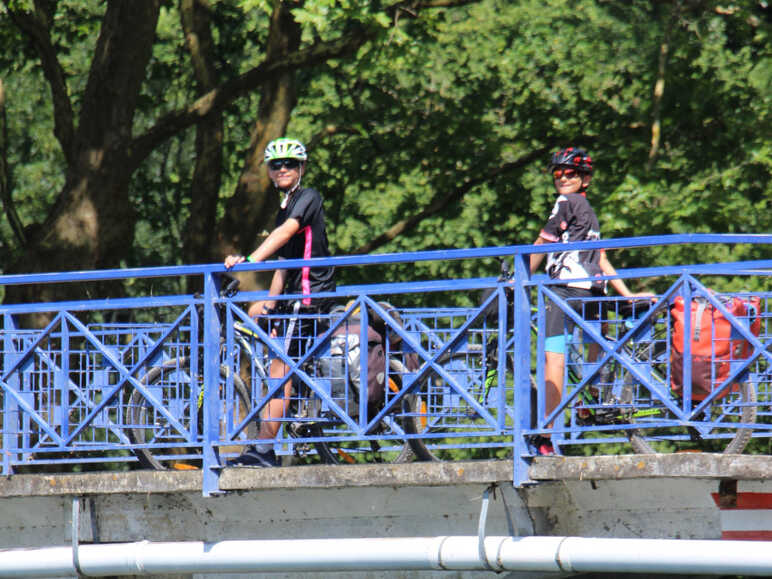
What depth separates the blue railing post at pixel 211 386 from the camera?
25.3ft

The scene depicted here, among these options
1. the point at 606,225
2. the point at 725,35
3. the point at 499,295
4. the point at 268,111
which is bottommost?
the point at 499,295

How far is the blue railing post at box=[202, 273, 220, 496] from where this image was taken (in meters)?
7.72

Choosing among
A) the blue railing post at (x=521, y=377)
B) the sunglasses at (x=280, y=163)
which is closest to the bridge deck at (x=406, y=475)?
the blue railing post at (x=521, y=377)

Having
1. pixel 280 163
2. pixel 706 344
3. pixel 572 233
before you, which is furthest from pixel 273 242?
pixel 706 344

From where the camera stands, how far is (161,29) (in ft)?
65.1

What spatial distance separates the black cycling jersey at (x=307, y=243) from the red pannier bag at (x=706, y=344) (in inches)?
73.6

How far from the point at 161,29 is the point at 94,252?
7.98m

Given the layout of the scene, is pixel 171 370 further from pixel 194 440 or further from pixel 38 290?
pixel 38 290

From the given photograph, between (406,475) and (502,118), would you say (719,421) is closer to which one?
(406,475)

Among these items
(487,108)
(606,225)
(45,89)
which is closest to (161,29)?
(45,89)

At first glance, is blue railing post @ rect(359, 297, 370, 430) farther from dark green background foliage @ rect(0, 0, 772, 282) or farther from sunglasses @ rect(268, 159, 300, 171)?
dark green background foliage @ rect(0, 0, 772, 282)

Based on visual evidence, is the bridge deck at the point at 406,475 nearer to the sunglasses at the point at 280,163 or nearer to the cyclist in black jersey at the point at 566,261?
the cyclist in black jersey at the point at 566,261

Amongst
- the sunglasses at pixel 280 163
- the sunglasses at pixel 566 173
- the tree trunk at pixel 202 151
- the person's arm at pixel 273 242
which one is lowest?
the person's arm at pixel 273 242

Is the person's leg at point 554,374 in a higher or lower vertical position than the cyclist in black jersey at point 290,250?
lower
